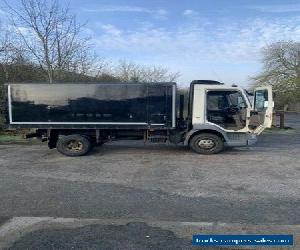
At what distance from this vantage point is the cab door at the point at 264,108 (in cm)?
1015

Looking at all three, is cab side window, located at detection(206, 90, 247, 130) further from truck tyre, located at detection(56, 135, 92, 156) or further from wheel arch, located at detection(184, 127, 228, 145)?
truck tyre, located at detection(56, 135, 92, 156)

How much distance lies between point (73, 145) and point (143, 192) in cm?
453

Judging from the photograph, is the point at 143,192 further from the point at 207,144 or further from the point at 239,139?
the point at 239,139

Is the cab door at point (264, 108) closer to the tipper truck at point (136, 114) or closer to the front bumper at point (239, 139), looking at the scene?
the tipper truck at point (136, 114)

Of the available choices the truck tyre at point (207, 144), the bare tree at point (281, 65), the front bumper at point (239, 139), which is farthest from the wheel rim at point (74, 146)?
the bare tree at point (281, 65)

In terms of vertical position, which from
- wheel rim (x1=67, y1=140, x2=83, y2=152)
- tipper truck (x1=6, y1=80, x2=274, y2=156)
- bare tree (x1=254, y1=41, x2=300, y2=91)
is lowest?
wheel rim (x1=67, y1=140, x2=83, y2=152)

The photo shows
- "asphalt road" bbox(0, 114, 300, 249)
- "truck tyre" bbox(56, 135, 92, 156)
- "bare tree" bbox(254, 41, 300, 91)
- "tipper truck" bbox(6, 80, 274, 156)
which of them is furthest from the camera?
"bare tree" bbox(254, 41, 300, 91)

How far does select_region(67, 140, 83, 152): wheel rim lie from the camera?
1017 centimetres

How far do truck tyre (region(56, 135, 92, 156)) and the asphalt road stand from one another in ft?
1.05

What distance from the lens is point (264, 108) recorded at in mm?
10328

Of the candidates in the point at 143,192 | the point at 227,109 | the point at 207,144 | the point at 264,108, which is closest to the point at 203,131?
the point at 207,144

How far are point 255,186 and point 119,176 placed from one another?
2.93 m

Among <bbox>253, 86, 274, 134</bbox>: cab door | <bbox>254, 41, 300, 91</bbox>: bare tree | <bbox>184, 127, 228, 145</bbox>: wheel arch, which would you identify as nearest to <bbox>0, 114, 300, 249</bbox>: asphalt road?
<bbox>184, 127, 228, 145</bbox>: wheel arch

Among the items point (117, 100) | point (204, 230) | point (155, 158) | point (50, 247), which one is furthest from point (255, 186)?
point (117, 100)
